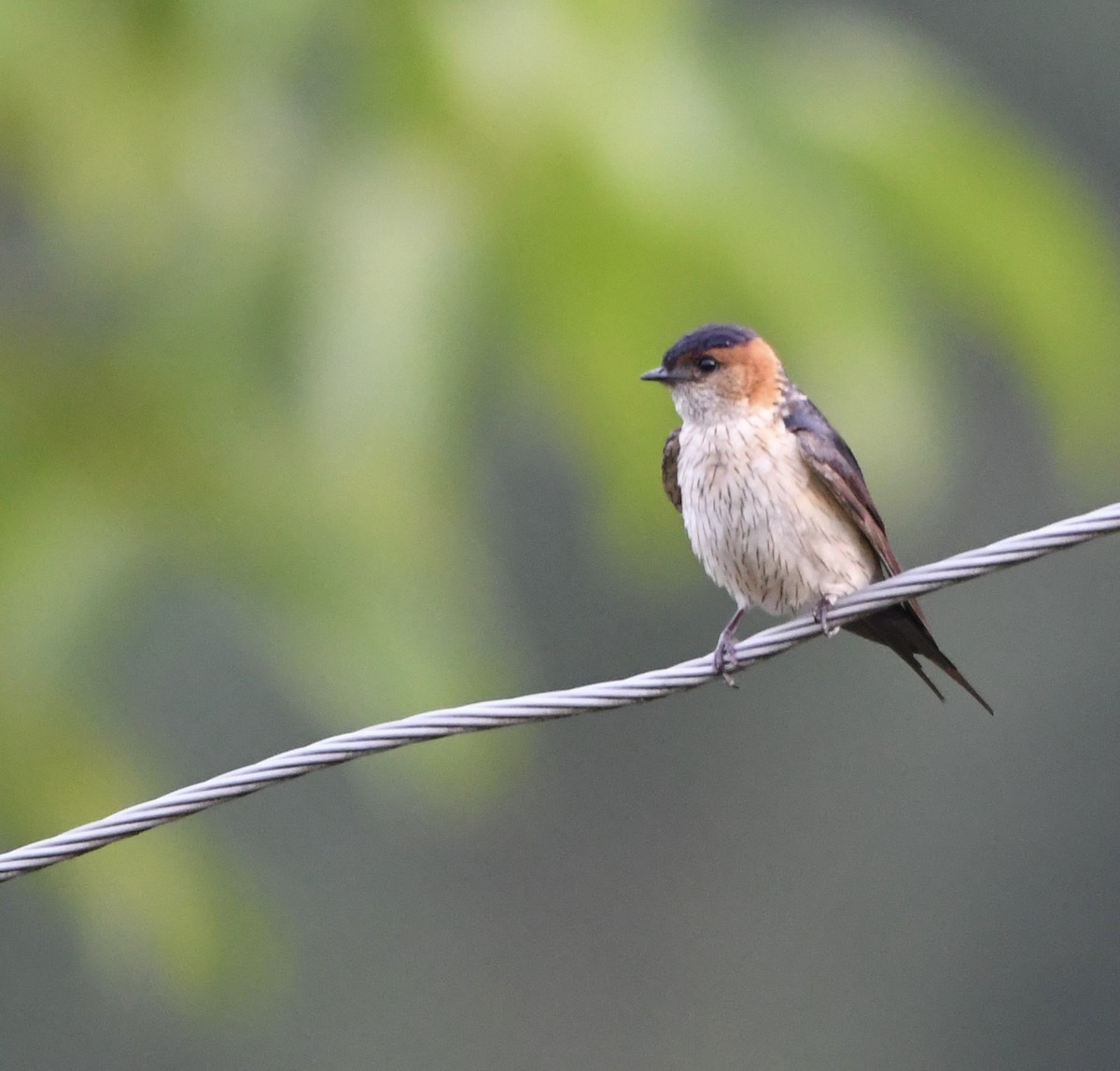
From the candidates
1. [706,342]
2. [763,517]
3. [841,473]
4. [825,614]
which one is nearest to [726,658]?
[825,614]

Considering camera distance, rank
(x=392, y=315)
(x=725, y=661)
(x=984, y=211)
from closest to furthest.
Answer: (x=392, y=315) < (x=984, y=211) < (x=725, y=661)

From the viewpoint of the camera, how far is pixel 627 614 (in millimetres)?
24531

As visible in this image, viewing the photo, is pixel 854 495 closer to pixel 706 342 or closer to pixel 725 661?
pixel 706 342

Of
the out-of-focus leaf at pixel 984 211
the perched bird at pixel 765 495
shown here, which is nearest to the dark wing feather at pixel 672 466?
the perched bird at pixel 765 495

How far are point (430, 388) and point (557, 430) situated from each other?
2.65 ft

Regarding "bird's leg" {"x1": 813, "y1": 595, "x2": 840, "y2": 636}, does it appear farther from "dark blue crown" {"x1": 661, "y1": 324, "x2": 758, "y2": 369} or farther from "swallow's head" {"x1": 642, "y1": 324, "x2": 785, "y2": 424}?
"dark blue crown" {"x1": 661, "y1": 324, "x2": 758, "y2": 369}

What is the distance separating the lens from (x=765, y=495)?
224 inches

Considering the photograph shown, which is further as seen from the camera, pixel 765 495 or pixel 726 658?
pixel 765 495

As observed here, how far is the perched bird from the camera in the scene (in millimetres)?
5691

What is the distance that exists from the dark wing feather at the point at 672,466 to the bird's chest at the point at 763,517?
12 centimetres

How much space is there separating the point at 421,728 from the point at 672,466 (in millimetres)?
2346

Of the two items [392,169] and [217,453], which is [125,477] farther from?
[392,169]

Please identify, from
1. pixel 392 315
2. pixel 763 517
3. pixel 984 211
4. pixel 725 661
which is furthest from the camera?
pixel 763 517

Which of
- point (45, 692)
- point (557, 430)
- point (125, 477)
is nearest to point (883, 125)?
point (557, 430)
